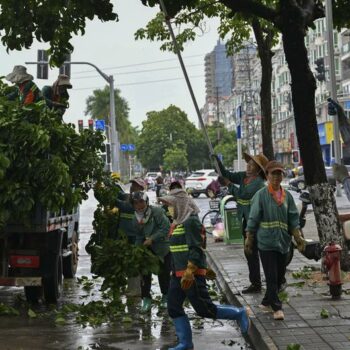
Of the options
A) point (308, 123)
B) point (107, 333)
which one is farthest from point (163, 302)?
point (308, 123)

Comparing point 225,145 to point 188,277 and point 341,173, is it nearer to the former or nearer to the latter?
point 341,173

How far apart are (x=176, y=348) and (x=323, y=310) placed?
1.89 metres

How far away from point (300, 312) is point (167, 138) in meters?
100

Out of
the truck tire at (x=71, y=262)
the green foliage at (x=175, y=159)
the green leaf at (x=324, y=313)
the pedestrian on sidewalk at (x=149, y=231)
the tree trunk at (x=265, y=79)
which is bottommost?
the green leaf at (x=324, y=313)

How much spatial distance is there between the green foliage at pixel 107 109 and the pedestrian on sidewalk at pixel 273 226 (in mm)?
79406

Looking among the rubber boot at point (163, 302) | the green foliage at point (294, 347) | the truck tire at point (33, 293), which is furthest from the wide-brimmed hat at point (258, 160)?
the green foliage at point (294, 347)

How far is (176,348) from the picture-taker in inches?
253

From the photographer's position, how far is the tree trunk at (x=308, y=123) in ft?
32.7

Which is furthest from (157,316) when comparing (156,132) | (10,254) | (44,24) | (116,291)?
(156,132)

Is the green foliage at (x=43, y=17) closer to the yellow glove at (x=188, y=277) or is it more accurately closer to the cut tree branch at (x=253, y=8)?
the cut tree branch at (x=253, y=8)

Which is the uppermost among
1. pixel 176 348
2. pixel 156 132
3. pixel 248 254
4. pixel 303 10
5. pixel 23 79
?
pixel 156 132

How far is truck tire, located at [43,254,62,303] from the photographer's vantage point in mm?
8617

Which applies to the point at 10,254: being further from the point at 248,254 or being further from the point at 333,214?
the point at 333,214

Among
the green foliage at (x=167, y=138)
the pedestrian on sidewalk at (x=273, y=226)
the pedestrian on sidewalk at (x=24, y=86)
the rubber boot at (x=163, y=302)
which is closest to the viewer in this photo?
the pedestrian on sidewalk at (x=273, y=226)
